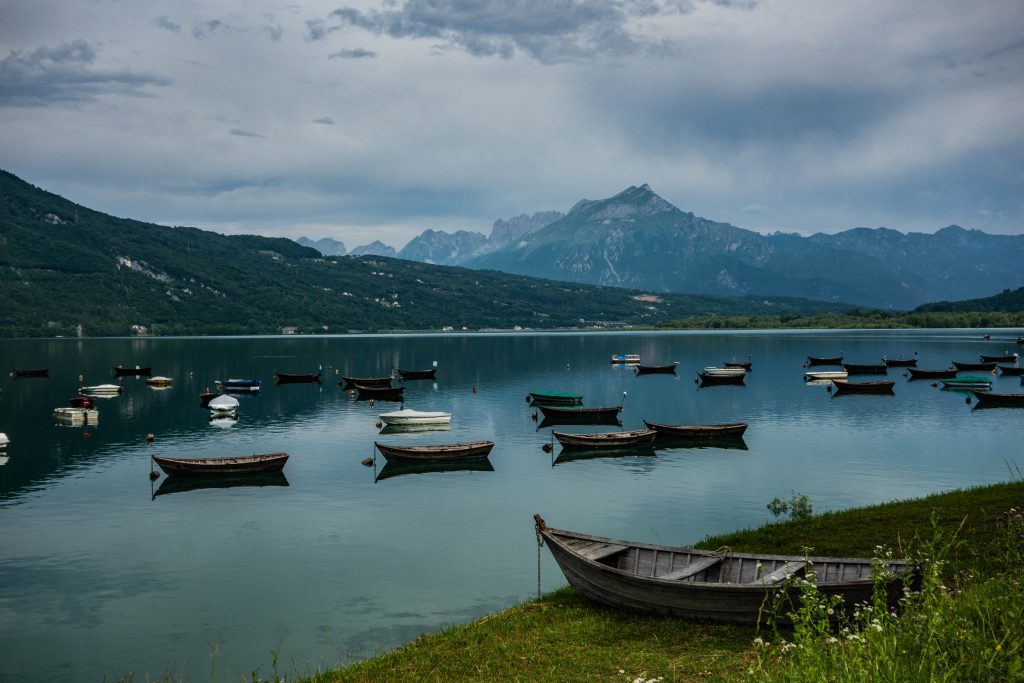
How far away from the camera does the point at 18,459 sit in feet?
204

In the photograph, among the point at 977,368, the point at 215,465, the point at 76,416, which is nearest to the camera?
the point at 215,465

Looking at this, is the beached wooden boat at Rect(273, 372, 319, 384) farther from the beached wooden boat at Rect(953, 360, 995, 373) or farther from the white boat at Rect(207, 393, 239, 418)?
the beached wooden boat at Rect(953, 360, 995, 373)

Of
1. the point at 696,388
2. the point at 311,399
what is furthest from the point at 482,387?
the point at 696,388

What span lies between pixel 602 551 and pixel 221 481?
3898 cm

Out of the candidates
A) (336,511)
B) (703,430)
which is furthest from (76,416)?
(703,430)

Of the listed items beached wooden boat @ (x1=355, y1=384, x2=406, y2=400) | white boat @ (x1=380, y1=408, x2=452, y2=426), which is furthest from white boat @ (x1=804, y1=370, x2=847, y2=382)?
white boat @ (x1=380, y1=408, x2=452, y2=426)

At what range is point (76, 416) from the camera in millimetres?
83875

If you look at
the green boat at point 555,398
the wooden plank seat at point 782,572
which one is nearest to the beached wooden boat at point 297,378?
the green boat at point 555,398

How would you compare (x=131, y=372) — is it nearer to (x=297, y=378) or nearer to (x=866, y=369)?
(x=297, y=378)

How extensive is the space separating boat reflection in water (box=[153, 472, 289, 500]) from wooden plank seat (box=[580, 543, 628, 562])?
34129 millimetres

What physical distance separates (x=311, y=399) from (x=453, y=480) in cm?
6071

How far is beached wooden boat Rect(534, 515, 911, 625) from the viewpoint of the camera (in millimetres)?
18000

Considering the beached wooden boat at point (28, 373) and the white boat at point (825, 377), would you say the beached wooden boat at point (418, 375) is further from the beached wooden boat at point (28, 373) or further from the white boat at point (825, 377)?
the beached wooden boat at point (28, 373)

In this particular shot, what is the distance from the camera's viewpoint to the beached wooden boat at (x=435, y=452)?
2249 inches
